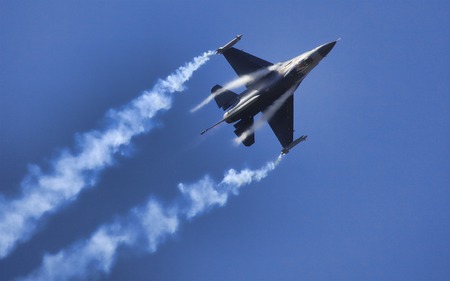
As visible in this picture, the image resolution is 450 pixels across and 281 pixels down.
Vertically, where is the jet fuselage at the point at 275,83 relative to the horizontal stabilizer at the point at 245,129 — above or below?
above

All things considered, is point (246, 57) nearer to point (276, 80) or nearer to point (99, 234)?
point (276, 80)

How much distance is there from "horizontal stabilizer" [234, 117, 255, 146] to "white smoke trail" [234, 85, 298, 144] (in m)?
0.24

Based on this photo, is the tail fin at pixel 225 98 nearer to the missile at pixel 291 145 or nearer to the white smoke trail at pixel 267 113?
the white smoke trail at pixel 267 113

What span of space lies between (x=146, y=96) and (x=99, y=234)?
17.5m

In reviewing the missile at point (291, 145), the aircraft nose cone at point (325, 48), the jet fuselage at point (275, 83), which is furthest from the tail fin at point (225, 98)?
the aircraft nose cone at point (325, 48)

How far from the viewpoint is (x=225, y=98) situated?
7081 centimetres

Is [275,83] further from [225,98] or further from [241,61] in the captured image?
[241,61]

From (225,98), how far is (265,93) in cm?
494

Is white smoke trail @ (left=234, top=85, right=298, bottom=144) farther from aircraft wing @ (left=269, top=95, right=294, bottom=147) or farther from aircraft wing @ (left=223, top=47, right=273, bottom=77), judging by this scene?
aircraft wing @ (left=223, top=47, right=273, bottom=77)

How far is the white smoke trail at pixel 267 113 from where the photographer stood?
71.9 meters

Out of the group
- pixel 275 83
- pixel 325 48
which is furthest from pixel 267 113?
pixel 325 48

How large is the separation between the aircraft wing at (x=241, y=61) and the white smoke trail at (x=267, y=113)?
4786 mm

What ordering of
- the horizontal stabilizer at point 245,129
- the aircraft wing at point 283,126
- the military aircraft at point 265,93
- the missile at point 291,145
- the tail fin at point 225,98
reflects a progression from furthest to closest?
the aircraft wing at point 283,126 → the horizontal stabilizer at point 245,129 → the missile at point 291,145 → the tail fin at point 225,98 → the military aircraft at point 265,93

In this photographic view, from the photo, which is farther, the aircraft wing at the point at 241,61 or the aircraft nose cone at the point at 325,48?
the aircraft wing at the point at 241,61
